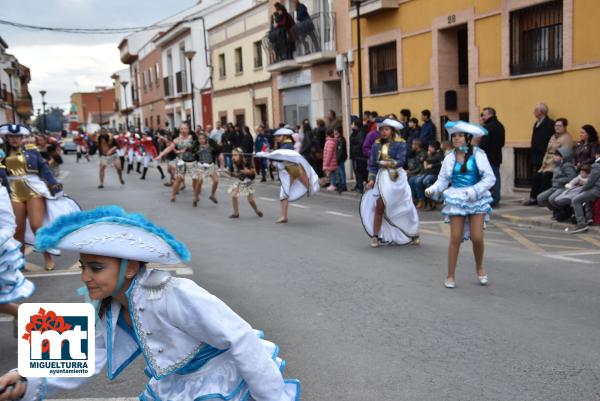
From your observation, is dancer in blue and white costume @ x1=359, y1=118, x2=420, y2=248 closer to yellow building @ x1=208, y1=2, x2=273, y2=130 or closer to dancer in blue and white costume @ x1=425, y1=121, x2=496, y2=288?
dancer in blue and white costume @ x1=425, y1=121, x2=496, y2=288

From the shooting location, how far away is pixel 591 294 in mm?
7203

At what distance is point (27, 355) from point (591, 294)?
590cm

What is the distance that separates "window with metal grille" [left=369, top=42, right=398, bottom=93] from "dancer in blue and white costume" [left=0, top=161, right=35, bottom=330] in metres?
16.5

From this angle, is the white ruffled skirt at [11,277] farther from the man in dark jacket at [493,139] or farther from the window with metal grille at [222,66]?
the window with metal grille at [222,66]

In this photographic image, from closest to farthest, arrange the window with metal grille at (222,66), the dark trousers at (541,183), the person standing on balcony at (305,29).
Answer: the dark trousers at (541,183) → the person standing on balcony at (305,29) → the window with metal grille at (222,66)

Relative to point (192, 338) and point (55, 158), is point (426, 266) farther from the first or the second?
point (55, 158)

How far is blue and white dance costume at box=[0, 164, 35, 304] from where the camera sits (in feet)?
19.1

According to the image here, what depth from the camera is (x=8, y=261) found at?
598cm

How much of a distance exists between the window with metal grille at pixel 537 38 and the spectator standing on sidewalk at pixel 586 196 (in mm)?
4687

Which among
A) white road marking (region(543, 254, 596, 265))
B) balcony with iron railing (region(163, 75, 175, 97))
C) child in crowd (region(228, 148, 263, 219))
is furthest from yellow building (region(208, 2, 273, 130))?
white road marking (region(543, 254, 596, 265))

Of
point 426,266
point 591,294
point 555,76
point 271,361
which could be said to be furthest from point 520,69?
point 271,361

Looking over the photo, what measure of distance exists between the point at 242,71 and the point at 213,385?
106 feet

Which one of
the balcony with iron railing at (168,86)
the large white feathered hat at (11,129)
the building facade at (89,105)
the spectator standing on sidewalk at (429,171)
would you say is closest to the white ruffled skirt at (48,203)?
the large white feathered hat at (11,129)

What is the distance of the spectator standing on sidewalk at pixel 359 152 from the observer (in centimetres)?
1773
